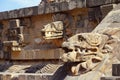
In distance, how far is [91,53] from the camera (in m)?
6.92

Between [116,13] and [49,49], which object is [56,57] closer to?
[49,49]

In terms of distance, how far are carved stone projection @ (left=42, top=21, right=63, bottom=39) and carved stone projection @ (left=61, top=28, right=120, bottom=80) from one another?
3639 mm

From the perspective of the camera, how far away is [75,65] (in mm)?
6969

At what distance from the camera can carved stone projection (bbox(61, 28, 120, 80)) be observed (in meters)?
6.79

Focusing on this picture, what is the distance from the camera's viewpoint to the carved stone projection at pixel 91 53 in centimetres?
679

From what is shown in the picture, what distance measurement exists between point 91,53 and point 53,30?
13.2ft

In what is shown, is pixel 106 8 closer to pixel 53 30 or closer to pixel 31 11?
pixel 53 30

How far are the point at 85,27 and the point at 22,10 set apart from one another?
9.80 feet

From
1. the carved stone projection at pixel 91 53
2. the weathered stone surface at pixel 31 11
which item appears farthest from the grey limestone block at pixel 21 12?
the carved stone projection at pixel 91 53

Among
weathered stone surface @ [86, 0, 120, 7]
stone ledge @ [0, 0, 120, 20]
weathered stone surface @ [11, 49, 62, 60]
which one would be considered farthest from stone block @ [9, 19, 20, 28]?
weathered stone surface @ [86, 0, 120, 7]

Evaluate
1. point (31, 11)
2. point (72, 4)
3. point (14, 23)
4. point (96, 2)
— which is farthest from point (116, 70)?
point (14, 23)

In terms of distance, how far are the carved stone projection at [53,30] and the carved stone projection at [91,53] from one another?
364 cm

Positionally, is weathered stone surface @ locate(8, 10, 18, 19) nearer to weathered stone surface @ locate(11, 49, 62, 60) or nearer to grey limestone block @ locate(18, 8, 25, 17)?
grey limestone block @ locate(18, 8, 25, 17)

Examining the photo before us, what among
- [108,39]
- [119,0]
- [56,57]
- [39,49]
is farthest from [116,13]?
[39,49]
